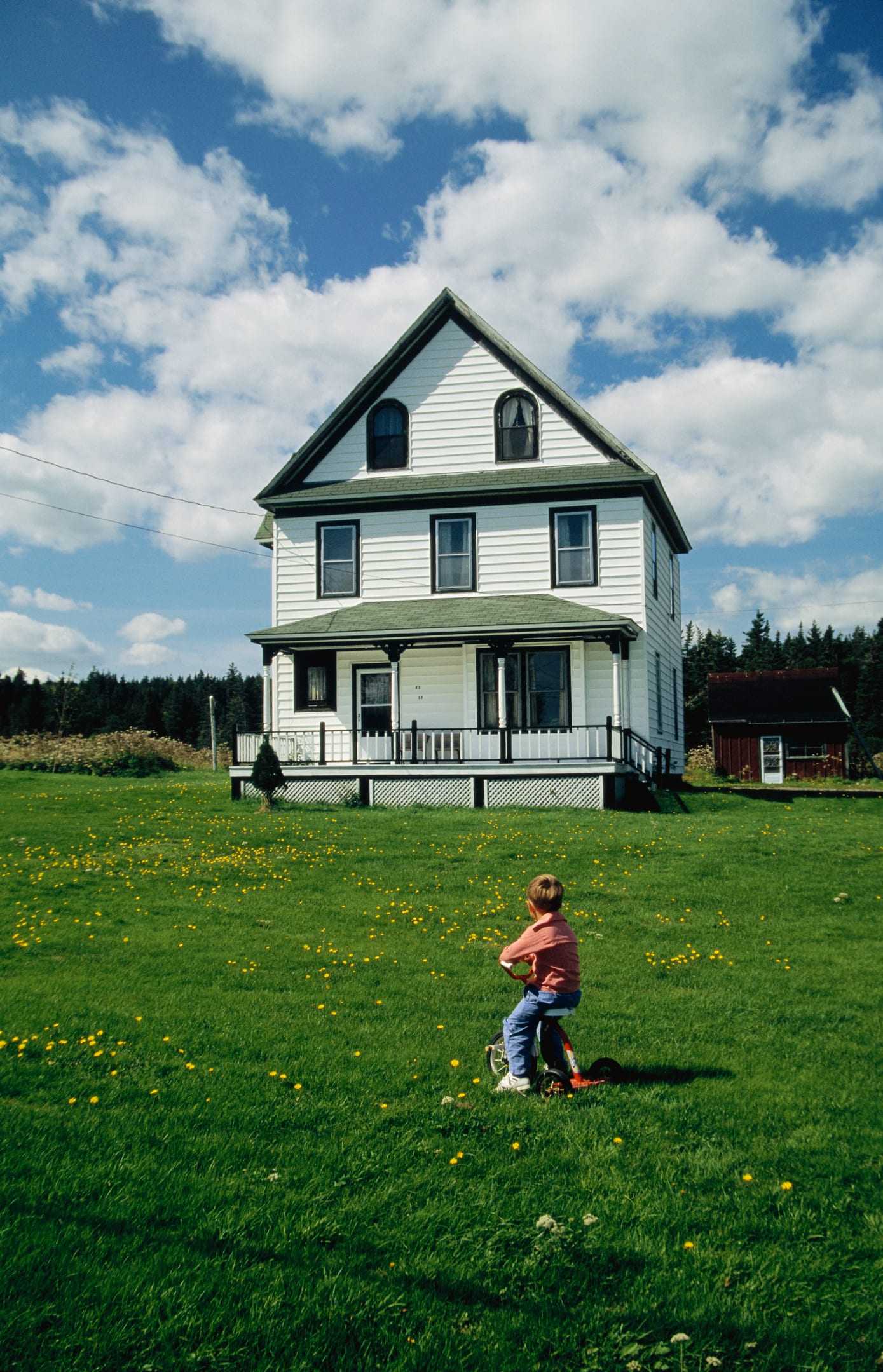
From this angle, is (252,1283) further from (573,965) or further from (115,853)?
(115,853)

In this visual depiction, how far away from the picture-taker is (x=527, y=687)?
82.3ft

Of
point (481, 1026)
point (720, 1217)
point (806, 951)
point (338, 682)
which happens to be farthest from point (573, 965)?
point (338, 682)

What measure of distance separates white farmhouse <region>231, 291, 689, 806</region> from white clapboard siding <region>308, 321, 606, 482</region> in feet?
0.13

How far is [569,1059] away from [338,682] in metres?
19.8

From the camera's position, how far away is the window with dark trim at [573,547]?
81.6 ft

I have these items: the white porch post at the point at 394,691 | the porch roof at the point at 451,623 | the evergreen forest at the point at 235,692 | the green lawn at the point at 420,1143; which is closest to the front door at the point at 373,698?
the white porch post at the point at 394,691

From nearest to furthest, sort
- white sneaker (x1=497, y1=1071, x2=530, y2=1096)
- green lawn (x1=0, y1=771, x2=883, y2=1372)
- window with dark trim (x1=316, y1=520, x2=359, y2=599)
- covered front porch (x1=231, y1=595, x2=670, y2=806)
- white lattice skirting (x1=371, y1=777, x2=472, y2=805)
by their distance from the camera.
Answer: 1. green lawn (x1=0, y1=771, x2=883, y2=1372)
2. white sneaker (x1=497, y1=1071, x2=530, y2=1096)
3. covered front porch (x1=231, y1=595, x2=670, y2=806)
4. white lattice skirting (x1=371, y1=777, x2=472, y2=805)
5. window with dark trim (x1=316, y1=520, x2=359, y2=599)

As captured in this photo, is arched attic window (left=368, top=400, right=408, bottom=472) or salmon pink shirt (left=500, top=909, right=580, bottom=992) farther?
arched attic window (left=368, top=400, right=408, bottom=472)

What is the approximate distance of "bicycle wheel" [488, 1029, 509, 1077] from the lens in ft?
21.8

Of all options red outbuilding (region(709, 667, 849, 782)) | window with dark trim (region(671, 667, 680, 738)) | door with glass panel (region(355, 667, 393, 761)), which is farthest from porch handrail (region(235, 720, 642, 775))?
red outbuilding (region(709, 667, 849, 782))

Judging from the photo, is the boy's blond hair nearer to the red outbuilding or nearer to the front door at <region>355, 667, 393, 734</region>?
the front door at <region>355, 667, 393, 734</region>

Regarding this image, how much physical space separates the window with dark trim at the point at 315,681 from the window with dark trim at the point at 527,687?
3.88 metres

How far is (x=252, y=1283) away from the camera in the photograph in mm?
4074

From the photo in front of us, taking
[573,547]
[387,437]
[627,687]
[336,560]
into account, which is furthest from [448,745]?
[387,437]
